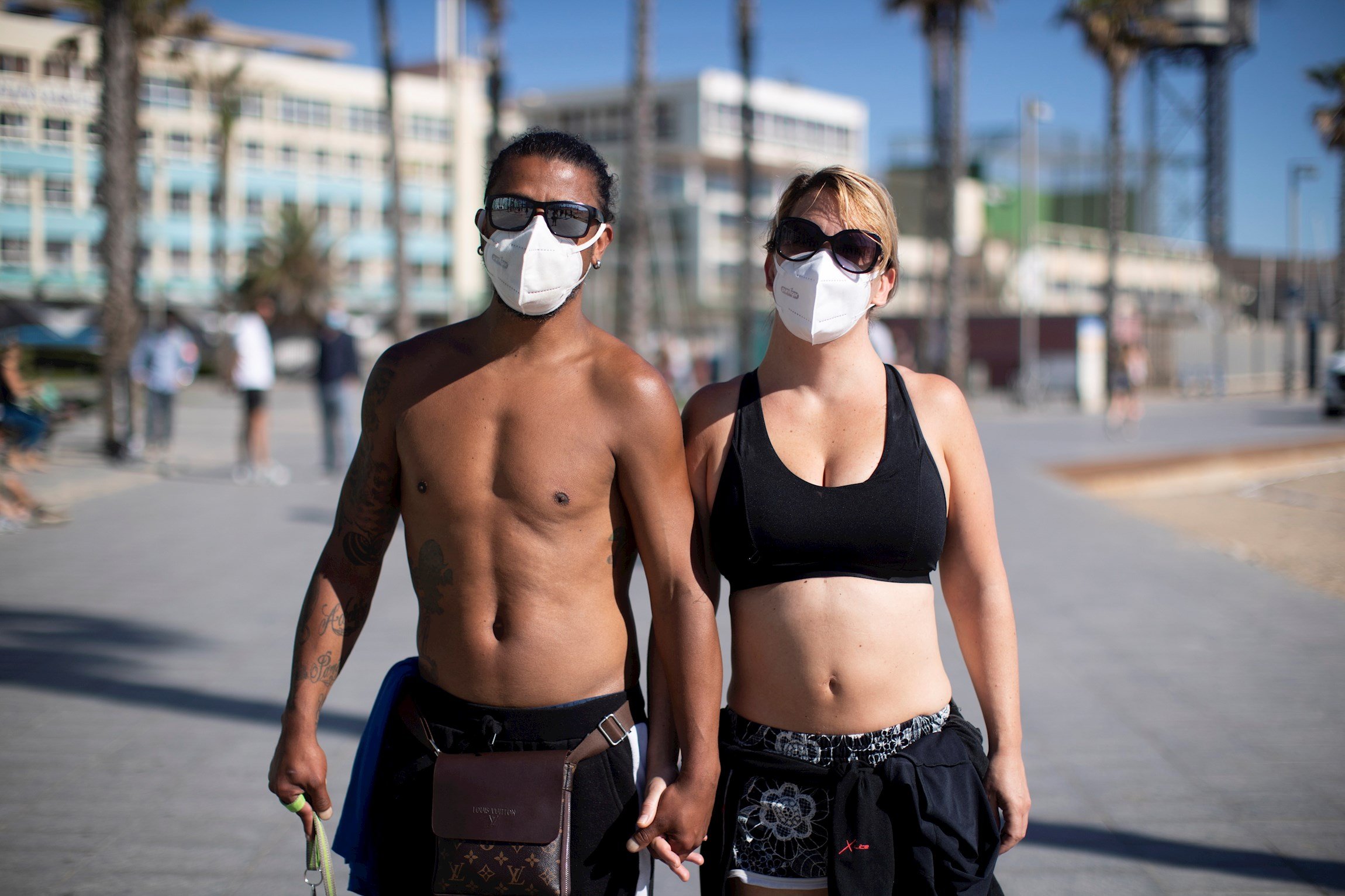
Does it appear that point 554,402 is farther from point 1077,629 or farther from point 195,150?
point 195,150

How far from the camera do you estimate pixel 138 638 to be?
6.54m

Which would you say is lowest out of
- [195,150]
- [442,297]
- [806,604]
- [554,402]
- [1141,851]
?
[1141,851]

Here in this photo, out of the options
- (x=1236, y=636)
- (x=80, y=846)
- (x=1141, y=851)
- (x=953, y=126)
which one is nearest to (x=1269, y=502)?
(x=1236, y=636)

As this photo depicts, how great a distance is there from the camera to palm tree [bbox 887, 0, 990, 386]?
29.2 m

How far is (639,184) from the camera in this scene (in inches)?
719

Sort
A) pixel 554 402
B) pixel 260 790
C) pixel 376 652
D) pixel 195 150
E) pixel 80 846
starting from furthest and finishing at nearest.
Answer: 1. pixel 195 150
2. pixel 376 652
3. pixel 260 790
4. pixel 80 846
5. pixel 554 402

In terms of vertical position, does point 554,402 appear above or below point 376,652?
above

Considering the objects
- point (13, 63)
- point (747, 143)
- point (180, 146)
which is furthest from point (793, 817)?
point (180, 146)

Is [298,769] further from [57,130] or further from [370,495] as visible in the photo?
[57,130]

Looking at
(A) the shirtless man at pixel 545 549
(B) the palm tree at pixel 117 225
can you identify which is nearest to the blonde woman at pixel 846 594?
(A) the shirtless man at pixel 545 549

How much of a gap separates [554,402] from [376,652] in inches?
178

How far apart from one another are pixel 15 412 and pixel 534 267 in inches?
442

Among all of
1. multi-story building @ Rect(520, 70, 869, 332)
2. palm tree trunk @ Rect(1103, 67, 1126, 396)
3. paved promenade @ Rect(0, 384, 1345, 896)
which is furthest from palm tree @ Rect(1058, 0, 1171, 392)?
multi-story building @ Rect(520, 70, 869, 332)

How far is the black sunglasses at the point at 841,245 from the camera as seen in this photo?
233 cm
